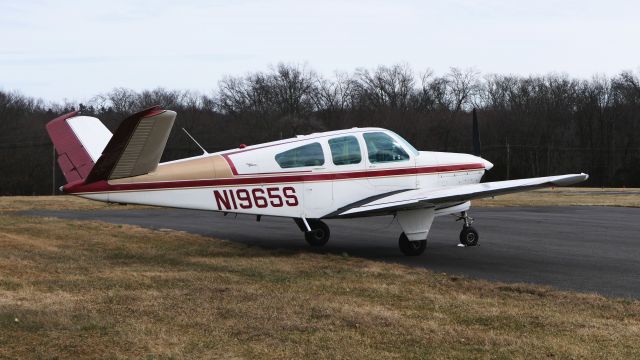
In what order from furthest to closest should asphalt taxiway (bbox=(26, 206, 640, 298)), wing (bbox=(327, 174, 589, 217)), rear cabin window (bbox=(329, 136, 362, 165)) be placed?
rear cabin window (bbox=(329, 136, 362, 165))
wing (bbox=(327, 174, 589, 217))
asphalt taxiway (bbox=(26, 206, 640, 298))

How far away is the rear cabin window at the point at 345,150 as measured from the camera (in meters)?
12.2

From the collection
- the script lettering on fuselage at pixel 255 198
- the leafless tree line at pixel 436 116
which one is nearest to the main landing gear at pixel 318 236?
the script lettering on fuselage at pixel 255 198

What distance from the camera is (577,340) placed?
5887mm

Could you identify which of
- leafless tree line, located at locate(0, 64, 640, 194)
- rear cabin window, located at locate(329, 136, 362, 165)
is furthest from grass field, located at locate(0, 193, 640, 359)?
leafless tree line, located at locate(0, 64, 640, 194)

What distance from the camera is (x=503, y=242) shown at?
47.7 ft

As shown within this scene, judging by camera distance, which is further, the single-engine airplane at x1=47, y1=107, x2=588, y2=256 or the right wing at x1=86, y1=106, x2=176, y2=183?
the single-engine airplane at x1=47, y1=107, x2=588, y2=256

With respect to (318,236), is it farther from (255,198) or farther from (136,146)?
(136,146)

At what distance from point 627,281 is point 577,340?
13.9 ft

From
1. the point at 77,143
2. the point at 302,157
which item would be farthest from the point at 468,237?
the point at 77,143

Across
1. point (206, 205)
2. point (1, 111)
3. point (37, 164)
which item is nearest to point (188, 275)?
point (206, 205)

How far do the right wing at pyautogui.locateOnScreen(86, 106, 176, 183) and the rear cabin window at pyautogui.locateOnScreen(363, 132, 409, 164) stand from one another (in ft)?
12.6

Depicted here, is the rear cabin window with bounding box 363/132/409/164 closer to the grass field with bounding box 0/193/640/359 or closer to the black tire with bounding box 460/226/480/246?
the black tire with bounding box 460/226/480/246

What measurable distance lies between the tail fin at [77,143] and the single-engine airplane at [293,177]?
0.05ft

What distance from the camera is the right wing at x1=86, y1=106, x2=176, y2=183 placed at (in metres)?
9.79
